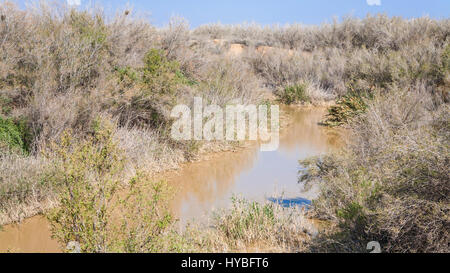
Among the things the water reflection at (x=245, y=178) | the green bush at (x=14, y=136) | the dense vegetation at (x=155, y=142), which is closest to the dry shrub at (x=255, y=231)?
the dense vegetation at (x=155, y=142)

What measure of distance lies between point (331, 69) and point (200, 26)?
18.2 metres

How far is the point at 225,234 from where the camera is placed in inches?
220

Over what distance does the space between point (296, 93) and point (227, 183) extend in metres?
11.6

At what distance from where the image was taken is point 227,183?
9.22m

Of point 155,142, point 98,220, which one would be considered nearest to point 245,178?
point 155,142

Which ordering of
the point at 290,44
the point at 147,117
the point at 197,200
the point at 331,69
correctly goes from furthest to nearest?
the point at 290,44, the point at 331,69, the point at 147,117, the point at 197,200

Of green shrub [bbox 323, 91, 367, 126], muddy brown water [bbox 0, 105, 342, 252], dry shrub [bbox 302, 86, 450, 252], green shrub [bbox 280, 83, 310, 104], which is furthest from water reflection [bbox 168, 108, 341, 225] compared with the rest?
green shrub [bbox 280, 83, 310, 104]

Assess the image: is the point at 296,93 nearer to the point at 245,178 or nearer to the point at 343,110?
the point at 343,110

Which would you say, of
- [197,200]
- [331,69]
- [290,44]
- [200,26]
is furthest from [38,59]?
[200,26]

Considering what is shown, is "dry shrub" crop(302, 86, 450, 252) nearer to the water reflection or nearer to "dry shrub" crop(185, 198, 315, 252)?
"dry shrub" crop(185, 198, 315, 252)

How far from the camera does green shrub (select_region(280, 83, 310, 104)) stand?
19.6 meters

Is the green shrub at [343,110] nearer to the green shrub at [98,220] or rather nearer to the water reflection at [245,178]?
the water reflection at [245,178]

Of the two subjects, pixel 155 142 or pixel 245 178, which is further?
pixel 155 142
